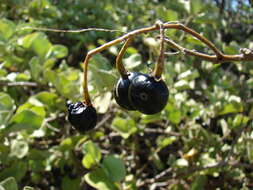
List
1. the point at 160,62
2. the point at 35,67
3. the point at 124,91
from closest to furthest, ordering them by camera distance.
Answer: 1. the point at 160,62
2. the point at 124,91
3. the point at 35,67

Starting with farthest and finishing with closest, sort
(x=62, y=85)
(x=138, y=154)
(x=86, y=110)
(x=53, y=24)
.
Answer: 1. (x=53, y=24)
2. (x=138, y=154)
3. (x=62, y=85)
4. (x=86, y=110)

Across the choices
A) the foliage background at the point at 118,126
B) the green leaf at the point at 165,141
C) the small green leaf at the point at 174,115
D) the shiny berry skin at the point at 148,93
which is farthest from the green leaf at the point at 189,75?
the shiny berry skin at the point at 148,93

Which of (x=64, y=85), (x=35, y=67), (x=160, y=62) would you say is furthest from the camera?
(x=35, y=67)

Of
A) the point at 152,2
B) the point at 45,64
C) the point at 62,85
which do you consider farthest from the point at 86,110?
the point at 152,2

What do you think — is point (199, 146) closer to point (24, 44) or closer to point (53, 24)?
point (24, 44)

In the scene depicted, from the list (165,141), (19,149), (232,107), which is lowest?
(165,141)

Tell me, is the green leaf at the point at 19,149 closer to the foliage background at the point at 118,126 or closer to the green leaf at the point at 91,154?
the foliage background at the point at 118,126

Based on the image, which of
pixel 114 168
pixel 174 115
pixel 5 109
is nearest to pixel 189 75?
pixel 174 115

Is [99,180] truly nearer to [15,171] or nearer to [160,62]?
[15,171]
